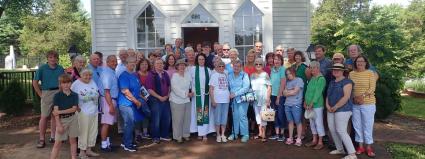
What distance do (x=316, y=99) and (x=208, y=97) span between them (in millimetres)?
1961

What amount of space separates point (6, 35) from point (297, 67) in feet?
151

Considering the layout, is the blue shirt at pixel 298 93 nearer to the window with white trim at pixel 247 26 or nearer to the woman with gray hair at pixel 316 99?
the woman with gray hair at pixel 316 99

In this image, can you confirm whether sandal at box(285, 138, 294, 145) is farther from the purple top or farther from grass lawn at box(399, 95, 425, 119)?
grass lawn at box(399, 95, 425, 119)

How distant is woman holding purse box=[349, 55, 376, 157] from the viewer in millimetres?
6059

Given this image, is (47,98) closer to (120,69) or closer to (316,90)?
(120,69)

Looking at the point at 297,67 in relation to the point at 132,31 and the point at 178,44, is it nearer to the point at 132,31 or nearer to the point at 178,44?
the point at 178,44

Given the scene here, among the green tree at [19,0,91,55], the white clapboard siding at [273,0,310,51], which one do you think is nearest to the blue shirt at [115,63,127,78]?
the white clapboard siding at [273,0,310,51]

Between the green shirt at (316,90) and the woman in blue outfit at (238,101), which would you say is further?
the woman in blue outfit at (238,101)

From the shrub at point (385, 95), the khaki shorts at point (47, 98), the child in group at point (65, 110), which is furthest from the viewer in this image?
the shrub at point (385, 95)

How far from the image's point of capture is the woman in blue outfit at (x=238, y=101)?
23.4 ft

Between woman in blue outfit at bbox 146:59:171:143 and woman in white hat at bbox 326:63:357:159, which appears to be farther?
woman in blue outfit at bbox 146:59:171:143

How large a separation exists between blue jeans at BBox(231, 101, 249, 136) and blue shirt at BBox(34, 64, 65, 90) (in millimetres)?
3143

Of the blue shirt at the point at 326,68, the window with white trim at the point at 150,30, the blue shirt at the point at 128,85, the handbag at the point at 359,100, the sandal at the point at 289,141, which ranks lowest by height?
the sandal at the point at 289,141

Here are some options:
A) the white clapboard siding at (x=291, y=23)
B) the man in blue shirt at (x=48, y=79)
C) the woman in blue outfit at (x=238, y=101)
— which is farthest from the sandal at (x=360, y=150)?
the white clapboard siding at (x=291, y=23)
